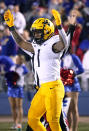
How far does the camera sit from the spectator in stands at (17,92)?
11359mm

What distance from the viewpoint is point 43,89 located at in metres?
7.38

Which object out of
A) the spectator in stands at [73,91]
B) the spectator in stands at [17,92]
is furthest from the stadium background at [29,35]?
the spectator in stands at [73,91]

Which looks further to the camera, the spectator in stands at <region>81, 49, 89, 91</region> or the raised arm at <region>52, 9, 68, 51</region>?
the spectator in stands at <region>81, 49, 89, 91</region>

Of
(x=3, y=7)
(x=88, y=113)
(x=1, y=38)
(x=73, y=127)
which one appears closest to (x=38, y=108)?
(x=73, y=127)

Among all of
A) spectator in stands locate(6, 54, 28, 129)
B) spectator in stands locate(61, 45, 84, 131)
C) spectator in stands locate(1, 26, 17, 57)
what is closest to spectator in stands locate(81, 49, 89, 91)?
spectator in stands locate(1, 26, 17, 57)

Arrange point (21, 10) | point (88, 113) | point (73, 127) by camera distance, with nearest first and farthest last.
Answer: point (73, 127)
point (88, 113)
point (21, 10)

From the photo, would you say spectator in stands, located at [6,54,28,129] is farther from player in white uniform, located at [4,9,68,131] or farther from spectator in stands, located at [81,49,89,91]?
player in white uniform, located at [4,9,68,131]

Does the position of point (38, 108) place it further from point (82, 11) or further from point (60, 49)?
point (82, 11)

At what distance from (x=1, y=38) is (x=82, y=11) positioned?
9.75 feet

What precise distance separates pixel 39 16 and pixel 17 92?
5854mm

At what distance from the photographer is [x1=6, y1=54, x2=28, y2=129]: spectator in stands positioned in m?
11.4

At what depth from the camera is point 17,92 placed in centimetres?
1141

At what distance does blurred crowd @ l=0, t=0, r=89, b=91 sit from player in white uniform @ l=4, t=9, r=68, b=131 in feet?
20.2

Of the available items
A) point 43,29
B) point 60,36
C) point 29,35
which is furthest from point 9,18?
point 29,35
